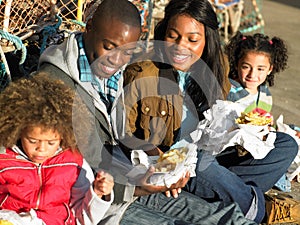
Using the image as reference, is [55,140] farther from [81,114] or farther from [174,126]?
[174,126]

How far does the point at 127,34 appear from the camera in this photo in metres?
3.27

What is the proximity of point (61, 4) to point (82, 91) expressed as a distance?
4.74 feet

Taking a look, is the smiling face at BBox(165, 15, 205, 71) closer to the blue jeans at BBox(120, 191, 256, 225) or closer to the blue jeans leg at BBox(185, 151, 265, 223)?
the blue jeans leg at BBox(185, 151, 265, 223)

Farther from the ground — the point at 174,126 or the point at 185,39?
the point at 185,39

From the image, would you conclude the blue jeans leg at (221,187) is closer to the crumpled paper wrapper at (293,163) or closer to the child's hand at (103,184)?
the crumpled paper wrapper at (293,163)

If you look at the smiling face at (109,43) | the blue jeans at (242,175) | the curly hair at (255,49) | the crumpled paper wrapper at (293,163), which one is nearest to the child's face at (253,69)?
the curly hair at (255,49)

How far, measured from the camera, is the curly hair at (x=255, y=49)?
4438 mm

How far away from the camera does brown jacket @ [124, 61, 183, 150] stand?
3.69 m

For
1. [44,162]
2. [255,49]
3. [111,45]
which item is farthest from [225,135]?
[44,162]

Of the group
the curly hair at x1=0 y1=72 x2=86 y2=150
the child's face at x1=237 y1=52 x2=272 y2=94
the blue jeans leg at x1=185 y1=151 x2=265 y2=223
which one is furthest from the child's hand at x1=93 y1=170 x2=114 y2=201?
the child's face at x1=237 y1=52 x2=272 y2=94

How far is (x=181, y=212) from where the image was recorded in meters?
3.68

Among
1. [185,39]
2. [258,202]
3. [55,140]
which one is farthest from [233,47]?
[55,140]

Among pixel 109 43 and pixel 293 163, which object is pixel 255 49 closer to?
pixel 293 163

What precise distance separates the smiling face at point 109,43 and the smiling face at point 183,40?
1.56 ft
